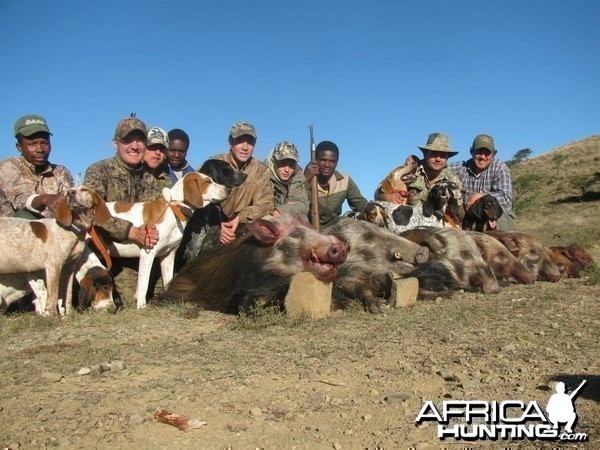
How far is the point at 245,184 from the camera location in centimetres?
823

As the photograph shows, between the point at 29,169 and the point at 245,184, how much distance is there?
2691 mm

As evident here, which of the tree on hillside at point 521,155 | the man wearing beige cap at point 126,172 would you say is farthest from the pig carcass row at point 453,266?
the tree on hillside at point 521,155

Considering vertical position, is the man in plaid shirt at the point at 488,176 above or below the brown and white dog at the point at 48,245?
above

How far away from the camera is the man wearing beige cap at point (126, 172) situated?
7125mm

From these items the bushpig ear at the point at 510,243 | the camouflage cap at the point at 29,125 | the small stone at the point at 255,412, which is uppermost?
the camouflage cap at the point at 29,125

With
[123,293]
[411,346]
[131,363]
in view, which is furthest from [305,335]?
[123,293]

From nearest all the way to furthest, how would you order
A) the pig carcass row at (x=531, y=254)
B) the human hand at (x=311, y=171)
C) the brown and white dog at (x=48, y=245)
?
the brown and white dog at (x=48, y=245) < the pig carcass row at (x=531, y=254) < the human hand at (x=311, y=171)

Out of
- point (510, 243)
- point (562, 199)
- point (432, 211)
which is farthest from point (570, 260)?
point (562, 199)

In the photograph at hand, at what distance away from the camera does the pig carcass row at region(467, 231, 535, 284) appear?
7.26 metres

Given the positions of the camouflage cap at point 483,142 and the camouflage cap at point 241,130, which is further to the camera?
the camouflage cap at point 483,142

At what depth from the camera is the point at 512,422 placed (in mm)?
2648

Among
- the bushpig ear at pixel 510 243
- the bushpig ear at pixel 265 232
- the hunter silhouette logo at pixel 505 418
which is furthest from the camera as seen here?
the bushpig ear at pixel 510 243

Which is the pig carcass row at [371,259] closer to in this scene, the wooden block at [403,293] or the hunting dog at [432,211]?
the wooden block at [403,293]

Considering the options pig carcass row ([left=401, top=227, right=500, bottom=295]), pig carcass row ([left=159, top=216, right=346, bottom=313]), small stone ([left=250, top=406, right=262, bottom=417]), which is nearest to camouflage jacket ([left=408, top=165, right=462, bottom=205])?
pig carcass row ([left=401, top=227, right=500, bottom=295])
